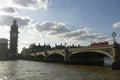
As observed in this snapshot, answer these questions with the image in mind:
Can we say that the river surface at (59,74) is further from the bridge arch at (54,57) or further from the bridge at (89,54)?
the bridge arch at (54,57)

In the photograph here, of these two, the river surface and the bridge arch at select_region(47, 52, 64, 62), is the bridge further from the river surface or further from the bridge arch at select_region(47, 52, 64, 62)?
the river surface

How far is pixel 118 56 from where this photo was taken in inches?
2616

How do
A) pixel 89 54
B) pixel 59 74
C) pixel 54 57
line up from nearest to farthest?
pixel 59 74 < pixel 89 54 < pixel 54 57

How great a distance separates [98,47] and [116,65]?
39.0ft

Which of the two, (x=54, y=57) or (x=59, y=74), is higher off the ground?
(x=54, y=57)

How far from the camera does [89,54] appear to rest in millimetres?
105375

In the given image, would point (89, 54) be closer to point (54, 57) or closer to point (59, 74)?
point (54, 57)

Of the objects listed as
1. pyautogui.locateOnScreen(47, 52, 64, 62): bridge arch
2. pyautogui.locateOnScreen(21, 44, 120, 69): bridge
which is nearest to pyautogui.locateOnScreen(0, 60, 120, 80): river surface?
pyautogui.locateOnScreen(21, 44, 120, 69): bridge

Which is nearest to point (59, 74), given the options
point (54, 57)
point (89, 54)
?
point (89, 54)

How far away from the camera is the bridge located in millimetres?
66438

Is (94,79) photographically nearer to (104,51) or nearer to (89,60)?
(104,51)

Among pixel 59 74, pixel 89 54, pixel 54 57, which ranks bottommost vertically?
pixel 59 74

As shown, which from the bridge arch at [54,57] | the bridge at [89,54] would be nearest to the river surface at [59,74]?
the bridge at [89,54]

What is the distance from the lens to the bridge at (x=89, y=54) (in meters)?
66.4
